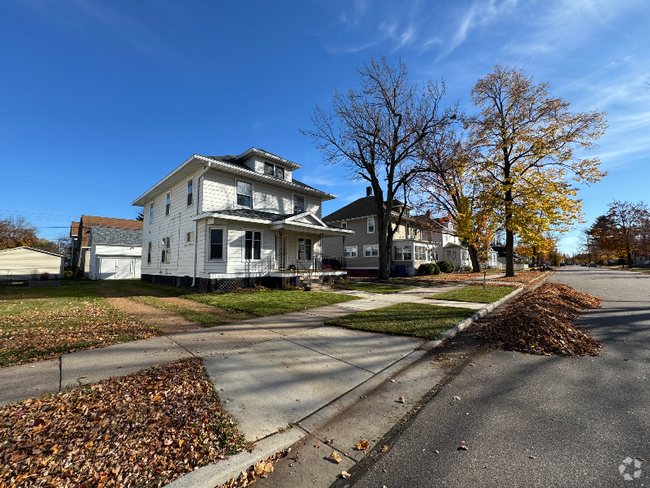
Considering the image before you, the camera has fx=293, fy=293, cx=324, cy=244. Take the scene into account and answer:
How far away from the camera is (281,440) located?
2.61 meters

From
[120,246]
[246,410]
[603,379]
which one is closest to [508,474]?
[246,410]

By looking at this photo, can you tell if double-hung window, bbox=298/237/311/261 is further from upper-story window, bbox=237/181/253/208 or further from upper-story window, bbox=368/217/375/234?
upper-story window, bbox=368/217/375/234

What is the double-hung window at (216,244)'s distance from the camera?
46.3 feet

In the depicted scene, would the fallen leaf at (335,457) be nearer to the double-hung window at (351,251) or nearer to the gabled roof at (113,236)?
the double-hung window at (351,251)

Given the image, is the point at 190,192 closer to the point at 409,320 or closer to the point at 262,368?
the point at 409,320

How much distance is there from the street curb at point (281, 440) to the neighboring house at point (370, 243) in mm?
25216

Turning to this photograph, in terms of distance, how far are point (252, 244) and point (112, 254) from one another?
2157 cm

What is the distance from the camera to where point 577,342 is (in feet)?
17.3

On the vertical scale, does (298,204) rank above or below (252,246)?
above

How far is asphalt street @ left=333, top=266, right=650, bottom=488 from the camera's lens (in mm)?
2180

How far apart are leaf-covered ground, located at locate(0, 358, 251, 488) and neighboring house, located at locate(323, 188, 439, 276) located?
26.5 meters

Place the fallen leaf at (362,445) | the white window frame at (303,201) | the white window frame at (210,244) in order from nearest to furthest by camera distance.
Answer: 1. the fallen leaf at (362,445)
2. the white window frame at (210,244)
3. the white window frame at (303,201)

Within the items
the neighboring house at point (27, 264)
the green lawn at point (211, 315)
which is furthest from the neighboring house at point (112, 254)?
the green lawn at point (211, 315)

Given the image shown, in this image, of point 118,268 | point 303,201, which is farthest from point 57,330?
point 118,268
